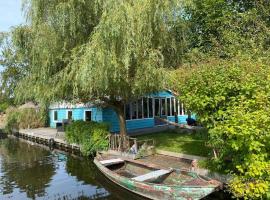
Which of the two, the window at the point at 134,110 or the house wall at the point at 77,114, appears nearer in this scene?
the house wall at the point at 77,114

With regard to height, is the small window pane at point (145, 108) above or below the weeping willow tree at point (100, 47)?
below

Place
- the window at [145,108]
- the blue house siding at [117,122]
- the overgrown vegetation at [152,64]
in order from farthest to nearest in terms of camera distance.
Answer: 1. the window at [145,108]
2. the blue house siding at [117,122]
3. the overgrown vegetation at [152,64]

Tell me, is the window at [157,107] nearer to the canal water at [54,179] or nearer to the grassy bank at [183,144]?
the grassy bank at [183,144]

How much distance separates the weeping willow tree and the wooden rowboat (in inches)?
124

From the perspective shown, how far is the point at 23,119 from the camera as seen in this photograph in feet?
102

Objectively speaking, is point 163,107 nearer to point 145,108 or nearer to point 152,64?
point 145,108

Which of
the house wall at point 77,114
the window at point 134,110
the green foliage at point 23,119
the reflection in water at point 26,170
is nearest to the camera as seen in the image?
the reflection in water at point 26,170

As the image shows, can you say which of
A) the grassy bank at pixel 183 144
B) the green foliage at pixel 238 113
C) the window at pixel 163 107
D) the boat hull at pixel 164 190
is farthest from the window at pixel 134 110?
the green foliage at pixel 238 113

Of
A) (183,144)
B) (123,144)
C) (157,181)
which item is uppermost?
(123,144)

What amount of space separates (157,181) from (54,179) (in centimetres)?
543

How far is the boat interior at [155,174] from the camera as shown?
9673mm

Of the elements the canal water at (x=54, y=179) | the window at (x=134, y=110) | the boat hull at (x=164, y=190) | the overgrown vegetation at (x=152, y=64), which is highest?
the overgrown vegetation at (x=152, y=64)

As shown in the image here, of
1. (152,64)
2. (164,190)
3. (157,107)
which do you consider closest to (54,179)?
(164,190)

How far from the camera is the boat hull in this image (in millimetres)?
8727
